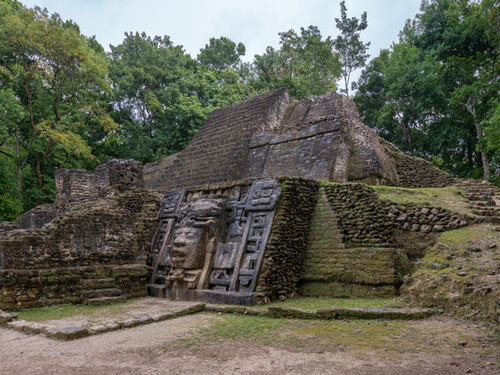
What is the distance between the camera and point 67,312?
5.86 meters

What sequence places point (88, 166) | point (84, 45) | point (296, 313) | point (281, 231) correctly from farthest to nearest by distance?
point (88, 166) → point (84, 45) → point (281, 231) → point (296, 313)

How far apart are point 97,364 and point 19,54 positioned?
17.5 m

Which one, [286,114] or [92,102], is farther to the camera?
[92,102]

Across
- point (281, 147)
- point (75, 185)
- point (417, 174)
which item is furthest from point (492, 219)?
point (75, 185)

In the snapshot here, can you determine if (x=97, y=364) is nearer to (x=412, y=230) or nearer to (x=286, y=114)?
(x=412, y=230)

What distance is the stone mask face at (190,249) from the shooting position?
6918mm

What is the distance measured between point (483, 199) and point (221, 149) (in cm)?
908

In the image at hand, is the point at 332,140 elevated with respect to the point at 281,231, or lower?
elevated

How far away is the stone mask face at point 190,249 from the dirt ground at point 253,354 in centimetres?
247

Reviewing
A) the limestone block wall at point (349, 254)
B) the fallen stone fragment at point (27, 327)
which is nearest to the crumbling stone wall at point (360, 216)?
the limestone block wall at point (349, 254)

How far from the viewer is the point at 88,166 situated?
67.8 ft

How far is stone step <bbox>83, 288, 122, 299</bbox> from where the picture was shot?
262 inches

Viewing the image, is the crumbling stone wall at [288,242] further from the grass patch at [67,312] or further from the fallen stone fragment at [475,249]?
the fallen stone fragment at [475,249]

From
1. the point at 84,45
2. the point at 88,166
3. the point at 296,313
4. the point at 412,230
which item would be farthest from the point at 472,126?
the point at 88,166
